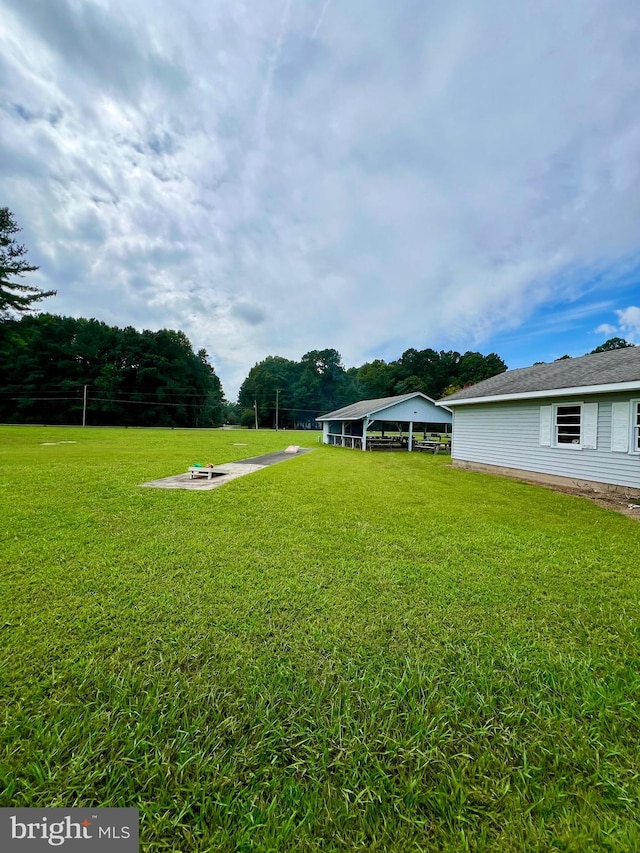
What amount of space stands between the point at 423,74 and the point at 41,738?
641 inches

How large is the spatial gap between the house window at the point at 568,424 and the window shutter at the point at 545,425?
0.64 feet

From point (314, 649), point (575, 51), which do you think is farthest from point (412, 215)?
point (314, 649)

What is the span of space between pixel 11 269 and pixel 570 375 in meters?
27.1

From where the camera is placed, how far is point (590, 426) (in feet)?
28.2

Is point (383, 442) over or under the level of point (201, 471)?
over

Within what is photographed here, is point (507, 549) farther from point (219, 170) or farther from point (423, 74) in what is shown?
point (219, 170)

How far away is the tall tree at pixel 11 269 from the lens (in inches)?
694

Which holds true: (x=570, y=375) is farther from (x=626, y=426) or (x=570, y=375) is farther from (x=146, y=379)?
(x=146, y=379)

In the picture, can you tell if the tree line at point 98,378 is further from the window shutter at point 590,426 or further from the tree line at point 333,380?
the window shutter at point 590,426

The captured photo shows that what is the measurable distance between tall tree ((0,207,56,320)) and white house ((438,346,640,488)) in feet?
78.0

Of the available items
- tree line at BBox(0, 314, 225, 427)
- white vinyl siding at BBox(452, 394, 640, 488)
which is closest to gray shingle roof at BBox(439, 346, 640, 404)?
white vinyl siding at BBox(452, 394, 640, 488)

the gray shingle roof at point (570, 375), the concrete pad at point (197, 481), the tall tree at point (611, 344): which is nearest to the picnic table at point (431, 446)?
the gray shingle roof at point (570, 375)

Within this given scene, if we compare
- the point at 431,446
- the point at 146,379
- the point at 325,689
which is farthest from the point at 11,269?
the point at 146,379

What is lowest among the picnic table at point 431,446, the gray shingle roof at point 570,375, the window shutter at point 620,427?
the picnic table at point 431,446
